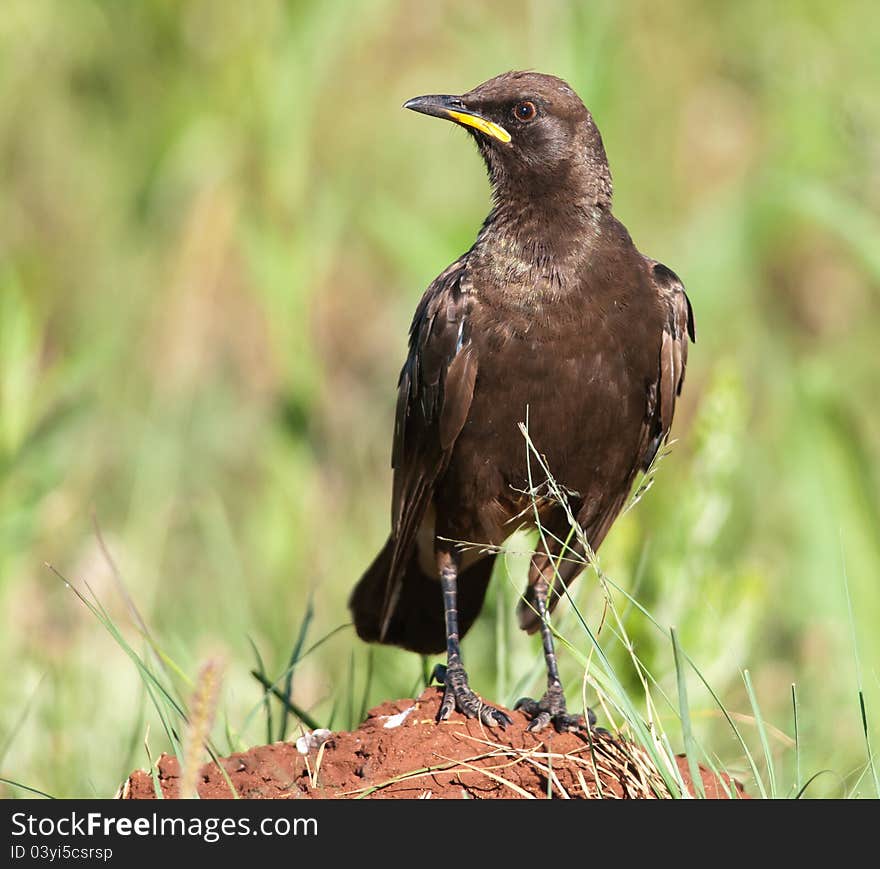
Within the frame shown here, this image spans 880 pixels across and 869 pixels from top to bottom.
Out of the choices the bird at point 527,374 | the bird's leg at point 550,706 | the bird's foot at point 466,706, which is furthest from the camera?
the bird at point 527,374

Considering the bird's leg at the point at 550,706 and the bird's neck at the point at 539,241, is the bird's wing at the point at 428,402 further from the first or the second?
the bird's leg at the point at 550,706

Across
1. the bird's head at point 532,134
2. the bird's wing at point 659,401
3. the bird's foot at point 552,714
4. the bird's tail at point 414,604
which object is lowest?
the bird's foot at point 552,714

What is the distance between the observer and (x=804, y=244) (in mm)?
10062

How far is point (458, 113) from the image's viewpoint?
4.69 meters

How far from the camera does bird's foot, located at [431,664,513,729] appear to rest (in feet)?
12.6

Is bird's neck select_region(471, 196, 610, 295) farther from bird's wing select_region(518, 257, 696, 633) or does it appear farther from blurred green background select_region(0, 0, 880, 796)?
blurred green background select_region(0, 0, 880, 796)

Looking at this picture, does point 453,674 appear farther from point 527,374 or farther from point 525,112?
point 525,112

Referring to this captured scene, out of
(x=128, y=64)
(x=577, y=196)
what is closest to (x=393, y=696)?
(x=577, y=196)

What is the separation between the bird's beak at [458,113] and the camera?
4.65 meters

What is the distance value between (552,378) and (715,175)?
21.8ft

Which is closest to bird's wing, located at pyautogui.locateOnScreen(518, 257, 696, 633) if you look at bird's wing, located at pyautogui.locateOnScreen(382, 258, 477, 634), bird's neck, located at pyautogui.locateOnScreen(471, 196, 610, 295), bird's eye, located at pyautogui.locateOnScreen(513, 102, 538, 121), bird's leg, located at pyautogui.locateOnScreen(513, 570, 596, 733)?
bird's leg, located at pyautogui.locateOnScreen(513, 570, 596, 733)

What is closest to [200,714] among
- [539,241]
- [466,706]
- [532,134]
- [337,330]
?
[466,706]

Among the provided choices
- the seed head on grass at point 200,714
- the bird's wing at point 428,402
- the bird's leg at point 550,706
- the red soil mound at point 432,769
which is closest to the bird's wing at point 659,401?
the bird's leg at point 550,706

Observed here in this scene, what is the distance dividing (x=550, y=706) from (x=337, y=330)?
595cm
